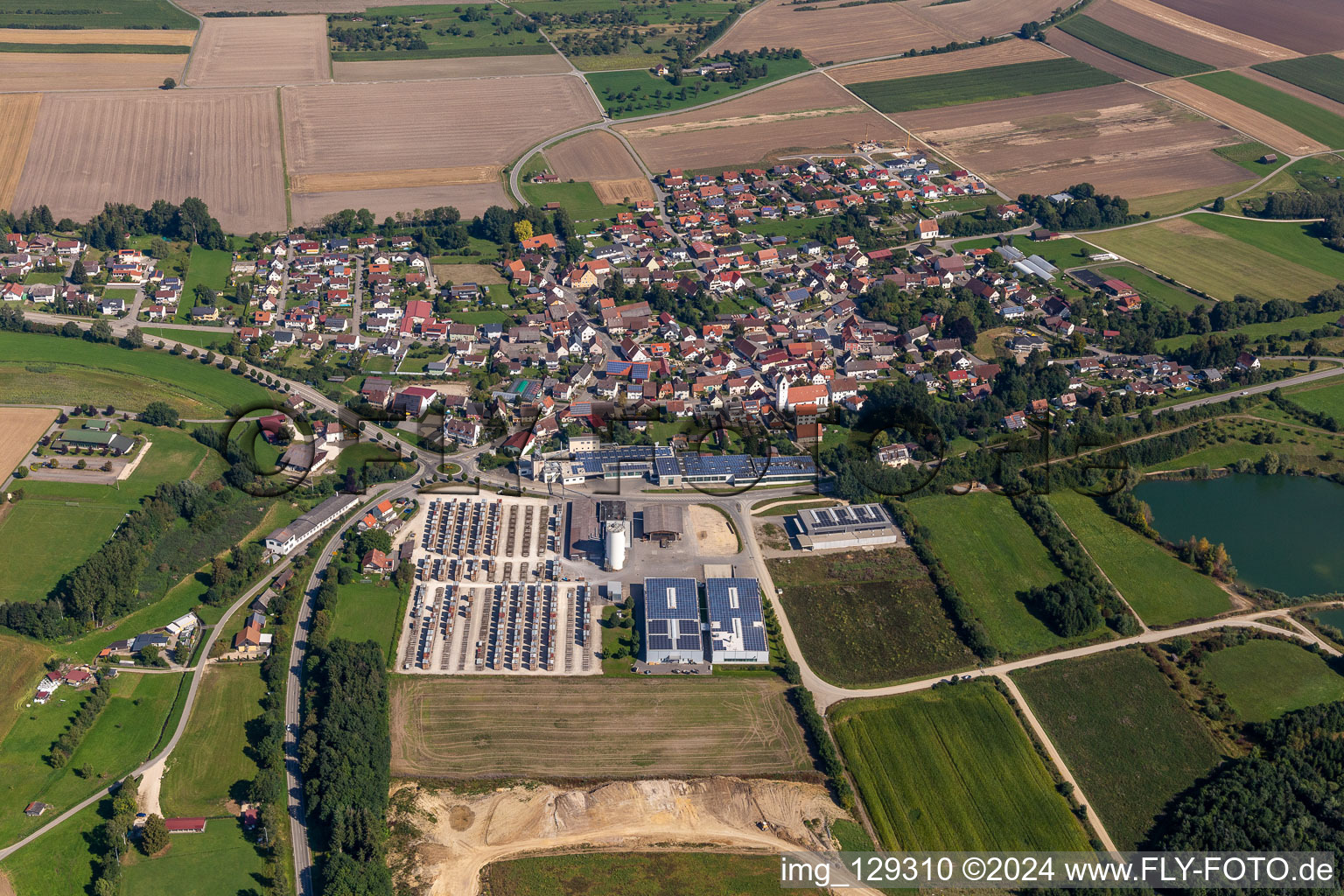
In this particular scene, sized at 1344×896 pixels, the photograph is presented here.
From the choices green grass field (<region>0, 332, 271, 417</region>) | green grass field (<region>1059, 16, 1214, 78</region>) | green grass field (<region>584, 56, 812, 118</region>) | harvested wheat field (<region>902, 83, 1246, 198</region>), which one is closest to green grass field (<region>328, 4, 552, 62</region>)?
green grass field (<region>584, 56, 812, 118</region>)

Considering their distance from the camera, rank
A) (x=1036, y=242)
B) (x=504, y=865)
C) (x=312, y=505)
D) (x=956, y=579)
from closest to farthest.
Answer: (x=504, y=865)
(x=956, y=579)
(x=312, y=505)
(x=1036, y=242)

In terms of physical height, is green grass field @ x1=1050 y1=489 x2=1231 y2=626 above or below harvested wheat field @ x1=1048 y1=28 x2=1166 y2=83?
below

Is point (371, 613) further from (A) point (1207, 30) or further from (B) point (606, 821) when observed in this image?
(A) point (1207, 30)

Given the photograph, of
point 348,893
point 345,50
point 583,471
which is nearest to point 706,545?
point 583,471

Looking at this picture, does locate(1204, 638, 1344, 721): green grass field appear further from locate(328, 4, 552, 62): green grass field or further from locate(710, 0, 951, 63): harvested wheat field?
locate(328, 4, 552, 62): green grass field

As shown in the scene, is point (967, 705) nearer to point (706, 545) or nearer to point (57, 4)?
point (706, 545)

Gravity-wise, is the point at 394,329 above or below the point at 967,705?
above
